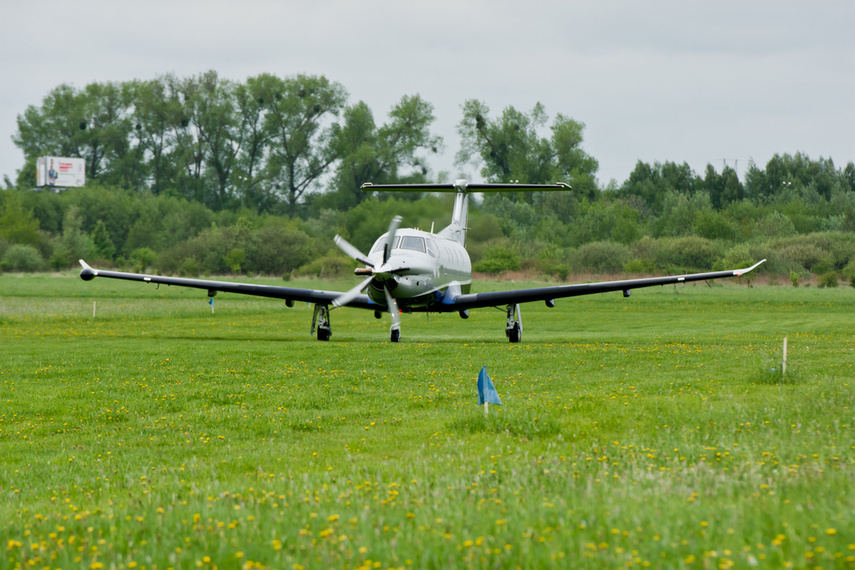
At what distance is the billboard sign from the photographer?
119375 millimetres

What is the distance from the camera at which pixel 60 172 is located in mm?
120875

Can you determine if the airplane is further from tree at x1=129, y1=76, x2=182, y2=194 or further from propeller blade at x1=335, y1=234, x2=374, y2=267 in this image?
tree at x1=129, y1=76, x2=182, y2=194

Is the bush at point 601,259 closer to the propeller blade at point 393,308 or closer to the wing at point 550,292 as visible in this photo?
the wing at point 550,292

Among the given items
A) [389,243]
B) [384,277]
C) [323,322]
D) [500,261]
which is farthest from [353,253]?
[500,261]

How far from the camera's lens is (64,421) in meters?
14.3

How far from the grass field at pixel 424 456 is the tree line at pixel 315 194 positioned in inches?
1877


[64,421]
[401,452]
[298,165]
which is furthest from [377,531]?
[298,165]

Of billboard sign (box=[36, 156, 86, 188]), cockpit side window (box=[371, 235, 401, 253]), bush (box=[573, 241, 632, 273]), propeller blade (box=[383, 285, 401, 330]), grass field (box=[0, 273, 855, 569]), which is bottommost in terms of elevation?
grass field (box=[0, 273, 855, 569])

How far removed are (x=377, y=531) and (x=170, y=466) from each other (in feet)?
17.7

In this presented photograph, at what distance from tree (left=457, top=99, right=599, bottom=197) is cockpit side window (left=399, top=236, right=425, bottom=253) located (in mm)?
78455

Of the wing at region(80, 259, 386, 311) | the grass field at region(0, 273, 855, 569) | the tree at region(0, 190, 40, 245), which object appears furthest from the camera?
the tree at region(0, 190, 40, 245)

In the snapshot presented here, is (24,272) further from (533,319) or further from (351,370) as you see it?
(351,370)

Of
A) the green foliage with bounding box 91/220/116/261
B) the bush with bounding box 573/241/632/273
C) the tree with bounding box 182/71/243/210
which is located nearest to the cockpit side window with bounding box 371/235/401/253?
the bush with bounding box 573/241/632/273

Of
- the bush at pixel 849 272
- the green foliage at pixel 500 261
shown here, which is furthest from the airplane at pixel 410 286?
the bush at pixel 849 272
